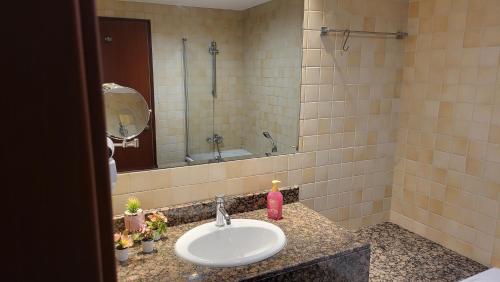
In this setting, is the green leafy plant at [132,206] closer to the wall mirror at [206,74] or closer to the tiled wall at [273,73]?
the wall mirror at [206,74]

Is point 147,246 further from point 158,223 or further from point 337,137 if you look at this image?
point 337,137

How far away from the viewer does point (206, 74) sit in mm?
1586

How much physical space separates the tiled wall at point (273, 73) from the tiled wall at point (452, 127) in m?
0.70

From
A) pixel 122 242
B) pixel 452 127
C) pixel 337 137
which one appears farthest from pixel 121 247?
pixel 452 127

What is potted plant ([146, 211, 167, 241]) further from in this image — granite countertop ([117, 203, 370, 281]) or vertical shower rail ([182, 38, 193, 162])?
vertical shower rail ([182, 38, 193, 162])

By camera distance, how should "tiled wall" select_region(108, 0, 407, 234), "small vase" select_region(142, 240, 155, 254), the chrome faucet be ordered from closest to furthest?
1. "small vase" select_region(142, 240, 155, 254)
2. the chrome faucet
3. "tiled wall" select_region(108, 0, 407, 234)

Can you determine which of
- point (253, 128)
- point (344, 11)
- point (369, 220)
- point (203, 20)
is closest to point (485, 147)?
point (369, 220)

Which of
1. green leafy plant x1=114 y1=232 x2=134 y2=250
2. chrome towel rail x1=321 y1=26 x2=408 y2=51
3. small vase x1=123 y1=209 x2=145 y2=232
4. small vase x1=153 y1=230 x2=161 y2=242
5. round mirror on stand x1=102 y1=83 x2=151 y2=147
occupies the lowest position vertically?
small vase x1=153 y1=230 x2=161 y2=242

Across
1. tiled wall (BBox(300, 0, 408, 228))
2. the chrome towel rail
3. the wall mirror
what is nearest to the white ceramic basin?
the wall mirror

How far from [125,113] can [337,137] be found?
1074mm

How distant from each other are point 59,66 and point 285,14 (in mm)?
1594

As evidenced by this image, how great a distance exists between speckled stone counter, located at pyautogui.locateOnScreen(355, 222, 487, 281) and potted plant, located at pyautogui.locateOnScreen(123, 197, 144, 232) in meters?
0.90

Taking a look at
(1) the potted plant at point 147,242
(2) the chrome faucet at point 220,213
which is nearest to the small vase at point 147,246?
Result: (1) the potted plant at point 147,242

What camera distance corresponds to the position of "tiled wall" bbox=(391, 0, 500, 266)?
1.58m
